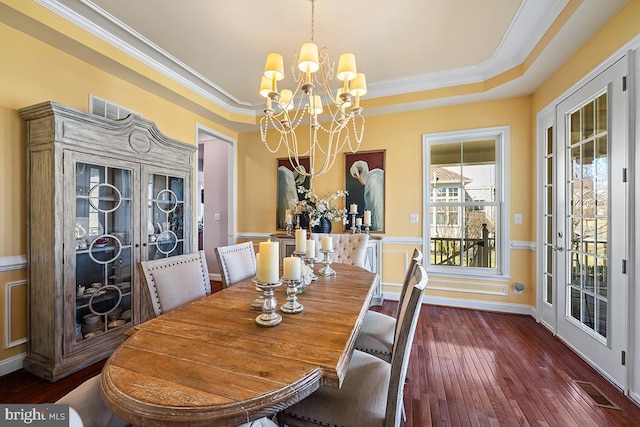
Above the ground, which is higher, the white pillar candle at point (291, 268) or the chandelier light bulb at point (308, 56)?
the chandelier light bulb at point (308, 56)

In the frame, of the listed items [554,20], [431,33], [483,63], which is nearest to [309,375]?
[431,33]

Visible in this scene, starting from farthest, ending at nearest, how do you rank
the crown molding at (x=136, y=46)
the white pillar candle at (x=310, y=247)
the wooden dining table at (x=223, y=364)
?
the crown molding at (x=136, y=46), the white pillar candle at (x=310, y=247), the wooden dining table at (x=223, y=364)

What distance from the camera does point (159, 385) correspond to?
78 centimetres

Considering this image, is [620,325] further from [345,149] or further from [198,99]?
[198,99]

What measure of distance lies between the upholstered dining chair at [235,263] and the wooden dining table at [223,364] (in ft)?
1.78

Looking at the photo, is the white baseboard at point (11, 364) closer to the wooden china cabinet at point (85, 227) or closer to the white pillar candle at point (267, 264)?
the wooden china cabinet at point (85, 227)

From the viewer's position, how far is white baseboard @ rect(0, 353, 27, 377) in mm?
1948

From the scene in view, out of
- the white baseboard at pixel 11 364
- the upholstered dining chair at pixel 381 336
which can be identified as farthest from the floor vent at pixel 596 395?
the white baseboard at pixel 11 364

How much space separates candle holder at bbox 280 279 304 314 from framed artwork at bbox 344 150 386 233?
252cm

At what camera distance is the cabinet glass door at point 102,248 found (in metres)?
2.10

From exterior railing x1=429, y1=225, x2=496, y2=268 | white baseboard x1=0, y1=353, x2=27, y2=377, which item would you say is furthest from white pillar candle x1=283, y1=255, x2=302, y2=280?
exterior railing x1=429, y1=225, x2=496, y2=268

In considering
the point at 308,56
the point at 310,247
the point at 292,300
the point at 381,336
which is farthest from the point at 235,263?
the point at 308,56

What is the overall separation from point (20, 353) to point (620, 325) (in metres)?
4.31

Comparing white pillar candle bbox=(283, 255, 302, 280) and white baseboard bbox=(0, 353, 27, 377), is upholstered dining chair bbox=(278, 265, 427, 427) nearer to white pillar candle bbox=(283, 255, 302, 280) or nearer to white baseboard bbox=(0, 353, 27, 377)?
white pillar candle bbox=(283, 255, 302, 280)
